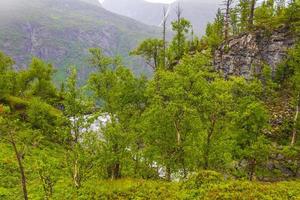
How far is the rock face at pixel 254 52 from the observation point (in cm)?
7731

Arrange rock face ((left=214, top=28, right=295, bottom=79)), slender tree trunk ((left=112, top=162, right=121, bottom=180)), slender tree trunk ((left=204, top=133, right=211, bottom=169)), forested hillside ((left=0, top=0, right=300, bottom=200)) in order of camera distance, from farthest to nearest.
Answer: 1. rock face ((left=214, top=28, right=295, bottom=79))
2. slender tree trunk ((left=112, top=162, right=121, bottom=180))
3. slender tree trunk ((left=204, top=133, right=211, bottom=169))
4. forested hillside ((left=0, top=0, right=300, bottom=200))

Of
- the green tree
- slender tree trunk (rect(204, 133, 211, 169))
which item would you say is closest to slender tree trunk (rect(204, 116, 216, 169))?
slender tree trunk (rect(204, 133, 211, 169))

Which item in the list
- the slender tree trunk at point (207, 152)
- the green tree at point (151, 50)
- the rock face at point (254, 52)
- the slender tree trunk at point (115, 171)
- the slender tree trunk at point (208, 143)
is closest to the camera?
the slender tree trunk at point (208, 143)

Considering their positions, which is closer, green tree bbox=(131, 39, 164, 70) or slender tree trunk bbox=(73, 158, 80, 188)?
slender tree trunk bbox=(73, 158, 80, 188)

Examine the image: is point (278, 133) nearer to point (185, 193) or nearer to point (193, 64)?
point (193, 64)

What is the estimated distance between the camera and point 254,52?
79312 mm

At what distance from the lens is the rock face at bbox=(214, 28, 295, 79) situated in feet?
254

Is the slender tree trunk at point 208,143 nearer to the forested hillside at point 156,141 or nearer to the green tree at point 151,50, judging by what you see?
the forested hillside at point 156,141

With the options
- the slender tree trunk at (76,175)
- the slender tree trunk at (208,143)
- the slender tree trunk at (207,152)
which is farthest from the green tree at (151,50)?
the slender tree trunk at (76,175)

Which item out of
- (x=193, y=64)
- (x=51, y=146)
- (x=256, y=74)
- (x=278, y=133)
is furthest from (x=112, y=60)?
(x=256, y=74)

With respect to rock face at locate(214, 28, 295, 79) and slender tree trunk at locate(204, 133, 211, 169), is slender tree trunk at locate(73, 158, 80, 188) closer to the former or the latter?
slender tree trunk at locate(204, 133, 211, 169)

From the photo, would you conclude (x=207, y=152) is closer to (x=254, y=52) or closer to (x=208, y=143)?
(x=208, y=143)

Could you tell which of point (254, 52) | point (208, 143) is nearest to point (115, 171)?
point (208, 143)

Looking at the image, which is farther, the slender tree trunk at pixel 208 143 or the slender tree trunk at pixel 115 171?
the slender tree trunk at pixel 115 171
